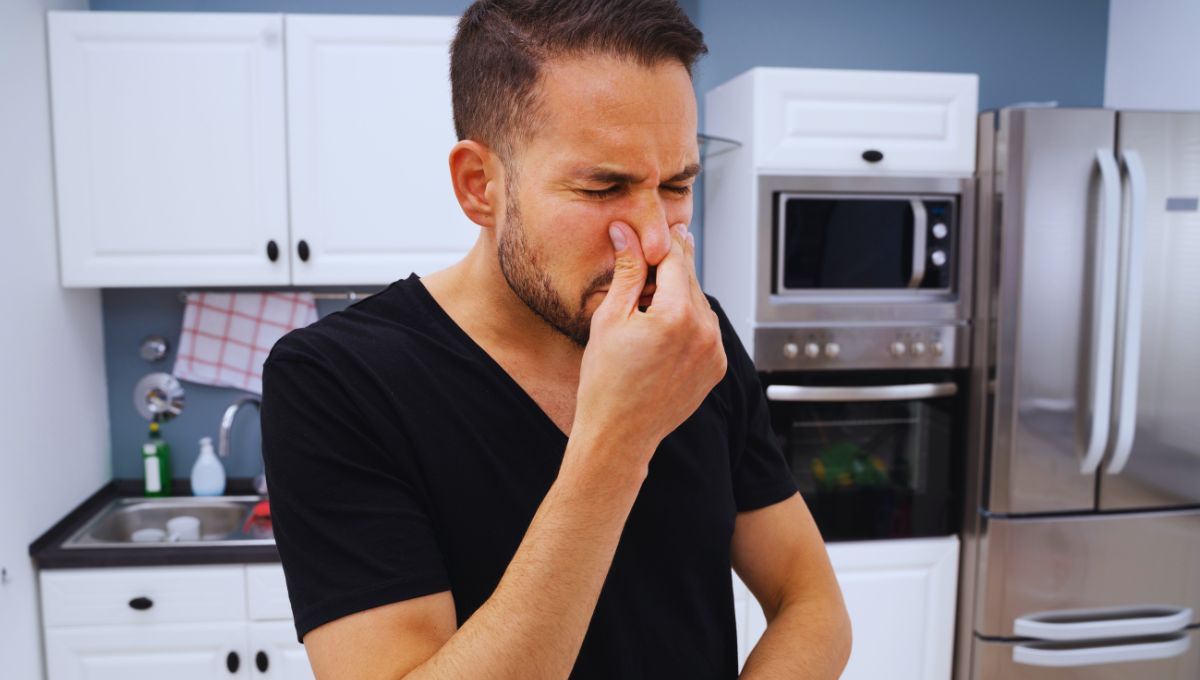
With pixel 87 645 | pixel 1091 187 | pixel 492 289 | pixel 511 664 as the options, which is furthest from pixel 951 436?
pixel 87 645

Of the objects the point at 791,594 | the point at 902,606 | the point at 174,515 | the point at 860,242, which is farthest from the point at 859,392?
the point at 174,515

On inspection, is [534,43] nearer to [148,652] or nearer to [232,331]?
[148,652]

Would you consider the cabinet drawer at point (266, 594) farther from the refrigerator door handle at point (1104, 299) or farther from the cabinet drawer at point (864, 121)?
the refrigerator door handle at point (1104, 299)

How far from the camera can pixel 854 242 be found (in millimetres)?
2211

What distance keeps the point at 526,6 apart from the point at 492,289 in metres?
0.31

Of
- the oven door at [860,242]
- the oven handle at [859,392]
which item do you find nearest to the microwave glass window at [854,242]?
the oven door at [860,242]

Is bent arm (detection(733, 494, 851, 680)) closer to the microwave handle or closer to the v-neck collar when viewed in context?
the v-neck collar

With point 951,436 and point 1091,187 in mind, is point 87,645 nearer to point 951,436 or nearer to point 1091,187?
point 951,436

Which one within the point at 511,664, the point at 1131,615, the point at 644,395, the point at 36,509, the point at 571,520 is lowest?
the point at 1131,615

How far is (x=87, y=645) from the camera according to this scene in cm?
200

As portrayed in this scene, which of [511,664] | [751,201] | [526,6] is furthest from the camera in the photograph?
[751,201]

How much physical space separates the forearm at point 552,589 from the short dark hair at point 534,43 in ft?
1.20

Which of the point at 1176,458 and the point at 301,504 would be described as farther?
the point at 1176,458

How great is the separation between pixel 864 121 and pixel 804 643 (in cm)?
162
